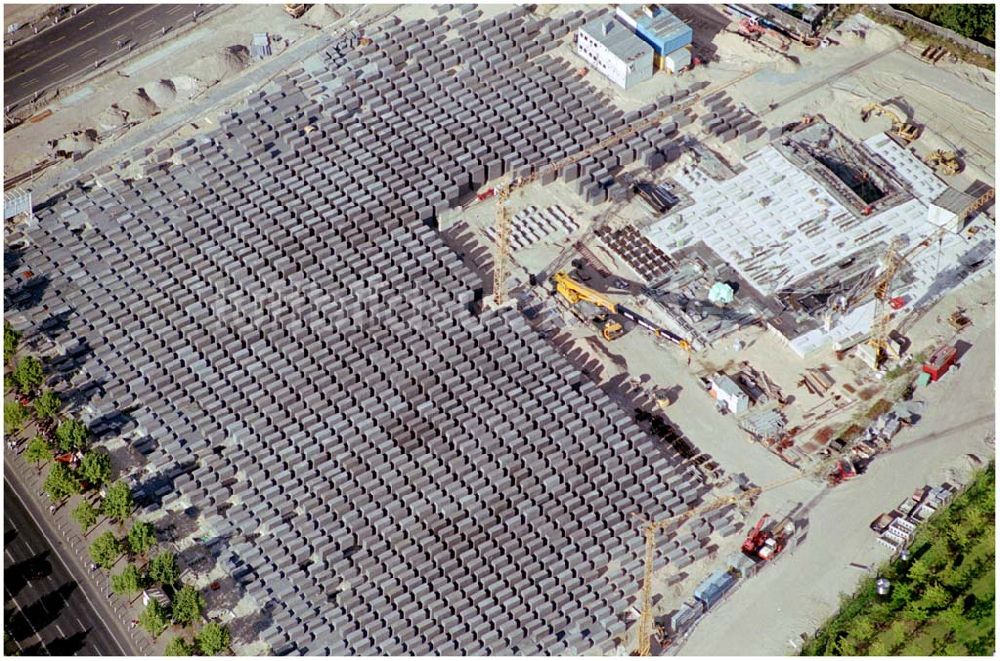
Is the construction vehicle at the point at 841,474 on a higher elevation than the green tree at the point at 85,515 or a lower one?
lower

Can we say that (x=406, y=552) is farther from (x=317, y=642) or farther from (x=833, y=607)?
(x=833, y=607)

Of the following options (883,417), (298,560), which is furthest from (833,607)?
(298,560)

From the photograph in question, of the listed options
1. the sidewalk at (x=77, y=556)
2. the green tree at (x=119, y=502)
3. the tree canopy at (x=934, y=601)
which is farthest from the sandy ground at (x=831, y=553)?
the green tree at (x=119, y=502)

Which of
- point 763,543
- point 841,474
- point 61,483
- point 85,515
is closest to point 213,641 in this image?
point 85,515

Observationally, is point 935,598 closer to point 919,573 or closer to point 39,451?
point 919,573

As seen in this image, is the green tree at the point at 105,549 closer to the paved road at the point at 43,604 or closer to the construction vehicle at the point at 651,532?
the paved road at the point at 43,604

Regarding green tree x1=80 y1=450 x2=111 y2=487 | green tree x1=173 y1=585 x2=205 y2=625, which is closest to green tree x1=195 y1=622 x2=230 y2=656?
green tree x1=173 y1=585 x2=205 y2=625

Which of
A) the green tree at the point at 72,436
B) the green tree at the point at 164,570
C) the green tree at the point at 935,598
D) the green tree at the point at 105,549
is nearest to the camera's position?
the green tree at the point at 935,598
